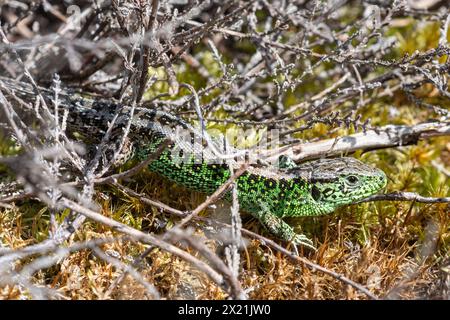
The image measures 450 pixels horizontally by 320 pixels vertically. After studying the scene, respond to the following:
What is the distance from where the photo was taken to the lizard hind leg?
4402 mm

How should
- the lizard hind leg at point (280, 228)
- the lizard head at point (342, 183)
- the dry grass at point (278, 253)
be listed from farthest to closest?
the lizard head at point (342, 183) → the lizard hind leg at point (280, 228) → the dry grass at point (278, 253)

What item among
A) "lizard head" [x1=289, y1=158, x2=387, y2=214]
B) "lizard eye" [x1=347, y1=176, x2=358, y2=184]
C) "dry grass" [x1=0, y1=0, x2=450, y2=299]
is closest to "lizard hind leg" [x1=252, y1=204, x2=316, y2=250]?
"dry grass" [x1=0, y1=0, x2=450, y2=299]

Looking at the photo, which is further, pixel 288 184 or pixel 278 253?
pixel 288 184

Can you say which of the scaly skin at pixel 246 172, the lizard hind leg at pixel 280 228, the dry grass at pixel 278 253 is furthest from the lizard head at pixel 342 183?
the lizard hind leg at pixel 280 228

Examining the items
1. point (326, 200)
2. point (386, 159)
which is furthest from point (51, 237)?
point (386, 159)

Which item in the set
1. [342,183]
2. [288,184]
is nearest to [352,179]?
[342,183]

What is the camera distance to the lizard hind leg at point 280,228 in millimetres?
4402

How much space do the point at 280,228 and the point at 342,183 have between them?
0.64 m

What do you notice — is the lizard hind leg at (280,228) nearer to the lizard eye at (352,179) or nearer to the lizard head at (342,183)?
the lizard head at (342,183)

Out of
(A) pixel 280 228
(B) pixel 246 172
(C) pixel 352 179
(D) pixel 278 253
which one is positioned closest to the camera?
(D) pixel 278 253

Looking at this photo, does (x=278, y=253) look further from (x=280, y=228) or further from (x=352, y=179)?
(x=352, y=179)

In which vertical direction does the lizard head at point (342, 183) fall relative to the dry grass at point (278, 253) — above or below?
above

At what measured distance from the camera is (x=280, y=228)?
445 centimetres

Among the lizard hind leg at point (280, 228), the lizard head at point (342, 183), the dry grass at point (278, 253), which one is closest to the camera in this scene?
the dry grass at point (278, 253)
